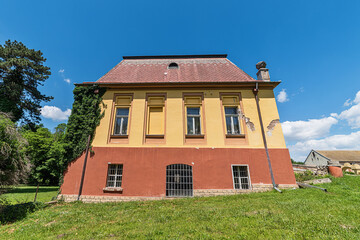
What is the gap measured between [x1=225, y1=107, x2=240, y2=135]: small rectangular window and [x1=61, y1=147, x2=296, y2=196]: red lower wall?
1403 mm

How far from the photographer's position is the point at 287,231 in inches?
149

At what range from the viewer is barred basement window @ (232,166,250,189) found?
355 inches

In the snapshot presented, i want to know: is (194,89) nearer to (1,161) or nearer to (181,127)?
(181,127)

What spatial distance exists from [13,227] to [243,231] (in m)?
8.16

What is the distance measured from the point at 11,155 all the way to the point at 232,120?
11815mm

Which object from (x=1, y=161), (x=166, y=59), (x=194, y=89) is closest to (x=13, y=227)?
(x=1, y=161)

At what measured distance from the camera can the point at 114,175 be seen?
9125 mm

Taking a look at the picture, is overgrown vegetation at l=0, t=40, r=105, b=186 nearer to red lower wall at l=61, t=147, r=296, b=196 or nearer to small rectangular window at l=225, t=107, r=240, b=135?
red lower wall at l=61, t=147, r=296, b=196

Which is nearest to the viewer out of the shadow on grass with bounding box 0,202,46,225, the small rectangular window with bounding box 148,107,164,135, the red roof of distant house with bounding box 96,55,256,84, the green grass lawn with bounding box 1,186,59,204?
the shadow on grass with bounding box 0,202,46,225

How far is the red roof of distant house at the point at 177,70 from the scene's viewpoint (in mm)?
11711

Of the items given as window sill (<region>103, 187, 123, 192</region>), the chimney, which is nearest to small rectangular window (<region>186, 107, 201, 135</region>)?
window sill (<region>103, 187, 123, 192</region>)

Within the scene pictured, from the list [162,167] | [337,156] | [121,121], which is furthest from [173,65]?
[337,156]

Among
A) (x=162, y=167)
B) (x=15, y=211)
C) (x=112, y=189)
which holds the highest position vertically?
(x=162, y=167)

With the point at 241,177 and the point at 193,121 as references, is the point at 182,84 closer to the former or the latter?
the point at 193,121
